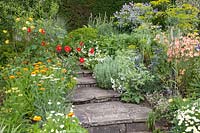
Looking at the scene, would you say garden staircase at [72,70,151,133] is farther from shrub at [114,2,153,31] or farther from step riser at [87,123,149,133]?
shrub at [114,2,153,31]

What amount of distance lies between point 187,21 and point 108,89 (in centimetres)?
307

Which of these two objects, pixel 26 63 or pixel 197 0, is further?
pixel 197 0

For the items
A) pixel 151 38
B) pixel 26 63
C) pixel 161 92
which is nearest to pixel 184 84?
pixel 161 92

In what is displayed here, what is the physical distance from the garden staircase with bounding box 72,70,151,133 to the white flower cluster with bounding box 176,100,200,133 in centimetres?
74

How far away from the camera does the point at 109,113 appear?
4.93 m

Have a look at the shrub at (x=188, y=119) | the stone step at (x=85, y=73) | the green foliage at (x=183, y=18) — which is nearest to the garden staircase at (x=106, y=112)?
the stone step at (x=85, y=73)

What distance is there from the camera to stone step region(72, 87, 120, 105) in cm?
529

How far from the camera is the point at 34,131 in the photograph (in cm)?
353

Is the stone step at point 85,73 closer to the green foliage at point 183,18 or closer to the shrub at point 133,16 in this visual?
the shrub at point 133,16

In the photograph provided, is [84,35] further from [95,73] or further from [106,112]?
[106,112]

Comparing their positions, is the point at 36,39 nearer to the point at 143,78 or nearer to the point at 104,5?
the point at 143,78

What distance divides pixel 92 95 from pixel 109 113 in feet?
1.94

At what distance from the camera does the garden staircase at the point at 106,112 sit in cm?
467

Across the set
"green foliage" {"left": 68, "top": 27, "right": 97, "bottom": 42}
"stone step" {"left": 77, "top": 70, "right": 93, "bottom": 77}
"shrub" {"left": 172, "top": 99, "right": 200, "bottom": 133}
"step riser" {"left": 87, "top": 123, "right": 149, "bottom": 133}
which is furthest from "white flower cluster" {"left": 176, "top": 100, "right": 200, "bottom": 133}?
"green foliage" {"left": 68, "top": 27, "right": 97, "bottom": 42}
